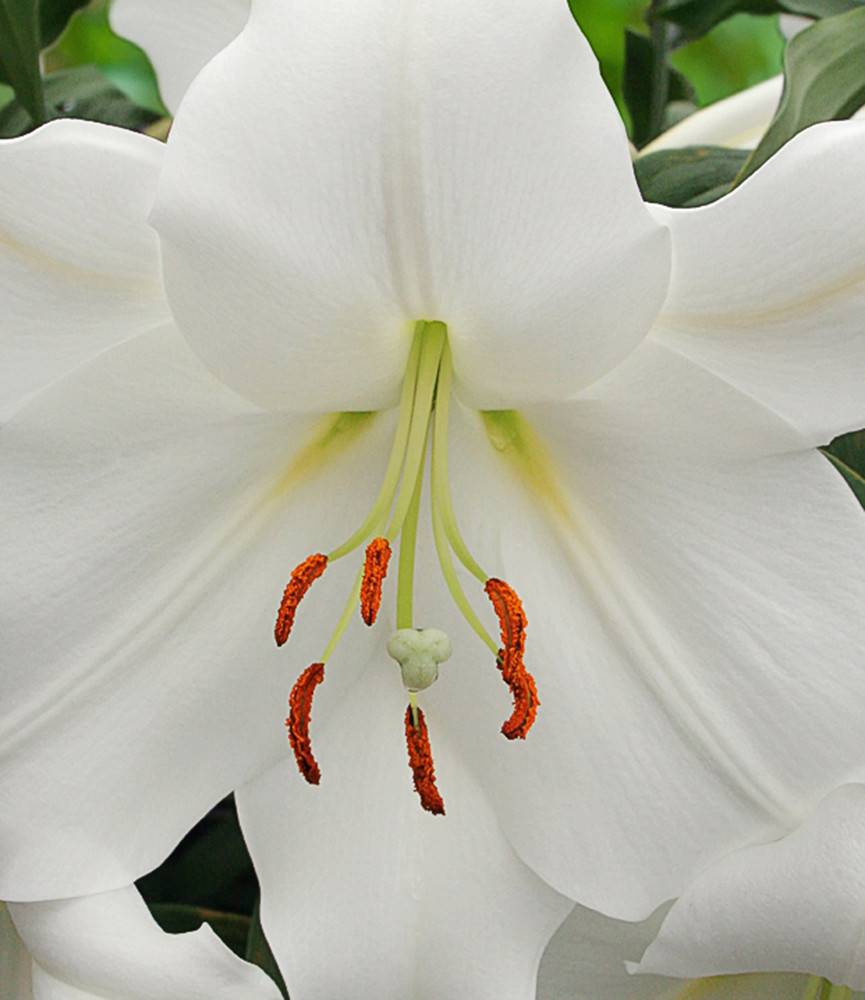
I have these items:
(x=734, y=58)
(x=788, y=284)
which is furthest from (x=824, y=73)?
(x=734, y=58)

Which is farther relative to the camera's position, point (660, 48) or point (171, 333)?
point (660, 48)

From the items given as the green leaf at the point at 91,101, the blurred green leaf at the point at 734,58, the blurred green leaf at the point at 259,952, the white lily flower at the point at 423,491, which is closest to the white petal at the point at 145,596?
the white lily flower at the point at 423,491

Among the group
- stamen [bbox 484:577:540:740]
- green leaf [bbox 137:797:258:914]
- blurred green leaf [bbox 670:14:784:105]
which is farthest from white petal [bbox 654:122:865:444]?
blurred green leaf [bbox 670:14:784:105]

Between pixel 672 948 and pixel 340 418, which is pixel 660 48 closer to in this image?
pixel 340 418

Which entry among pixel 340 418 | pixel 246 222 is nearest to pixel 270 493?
pixel 340 418

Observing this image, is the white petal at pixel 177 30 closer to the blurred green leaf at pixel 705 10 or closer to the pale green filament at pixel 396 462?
the pale green filament at pixel 396 462

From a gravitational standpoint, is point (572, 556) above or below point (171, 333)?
below
